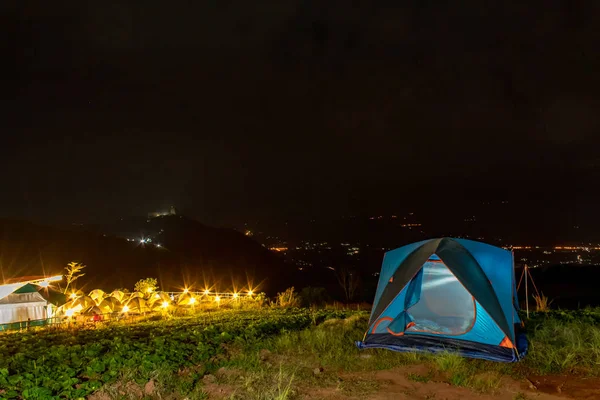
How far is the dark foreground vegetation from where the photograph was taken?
6285 millimetres

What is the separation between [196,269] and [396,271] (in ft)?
186

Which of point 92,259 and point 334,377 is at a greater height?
point 92,259

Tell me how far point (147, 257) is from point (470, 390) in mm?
64052

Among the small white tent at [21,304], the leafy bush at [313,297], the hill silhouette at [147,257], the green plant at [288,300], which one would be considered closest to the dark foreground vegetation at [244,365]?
the small white tent at [21,304]

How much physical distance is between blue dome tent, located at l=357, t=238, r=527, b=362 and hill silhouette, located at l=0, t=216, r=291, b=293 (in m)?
37.2

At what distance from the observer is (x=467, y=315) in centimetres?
992

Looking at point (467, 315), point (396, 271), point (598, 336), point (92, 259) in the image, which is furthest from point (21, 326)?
point (92, 259)

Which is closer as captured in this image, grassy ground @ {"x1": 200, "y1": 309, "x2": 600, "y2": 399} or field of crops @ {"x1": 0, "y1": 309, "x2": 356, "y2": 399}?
field of crops @ {"x1": 0, "y1": 309, "x2": 356, "y2": 399}

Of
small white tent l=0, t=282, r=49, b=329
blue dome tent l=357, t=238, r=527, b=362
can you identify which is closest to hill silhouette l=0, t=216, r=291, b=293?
small white tent l=0, t=282, r=49, b=329

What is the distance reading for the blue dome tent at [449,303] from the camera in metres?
8.55

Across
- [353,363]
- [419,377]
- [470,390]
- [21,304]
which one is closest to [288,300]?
[21,304]

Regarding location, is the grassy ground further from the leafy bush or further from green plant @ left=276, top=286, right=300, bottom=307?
the leafy bush

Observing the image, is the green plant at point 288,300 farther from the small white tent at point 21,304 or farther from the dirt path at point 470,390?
the dirt path at point 470,390

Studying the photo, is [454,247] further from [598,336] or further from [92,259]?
[92,259]
